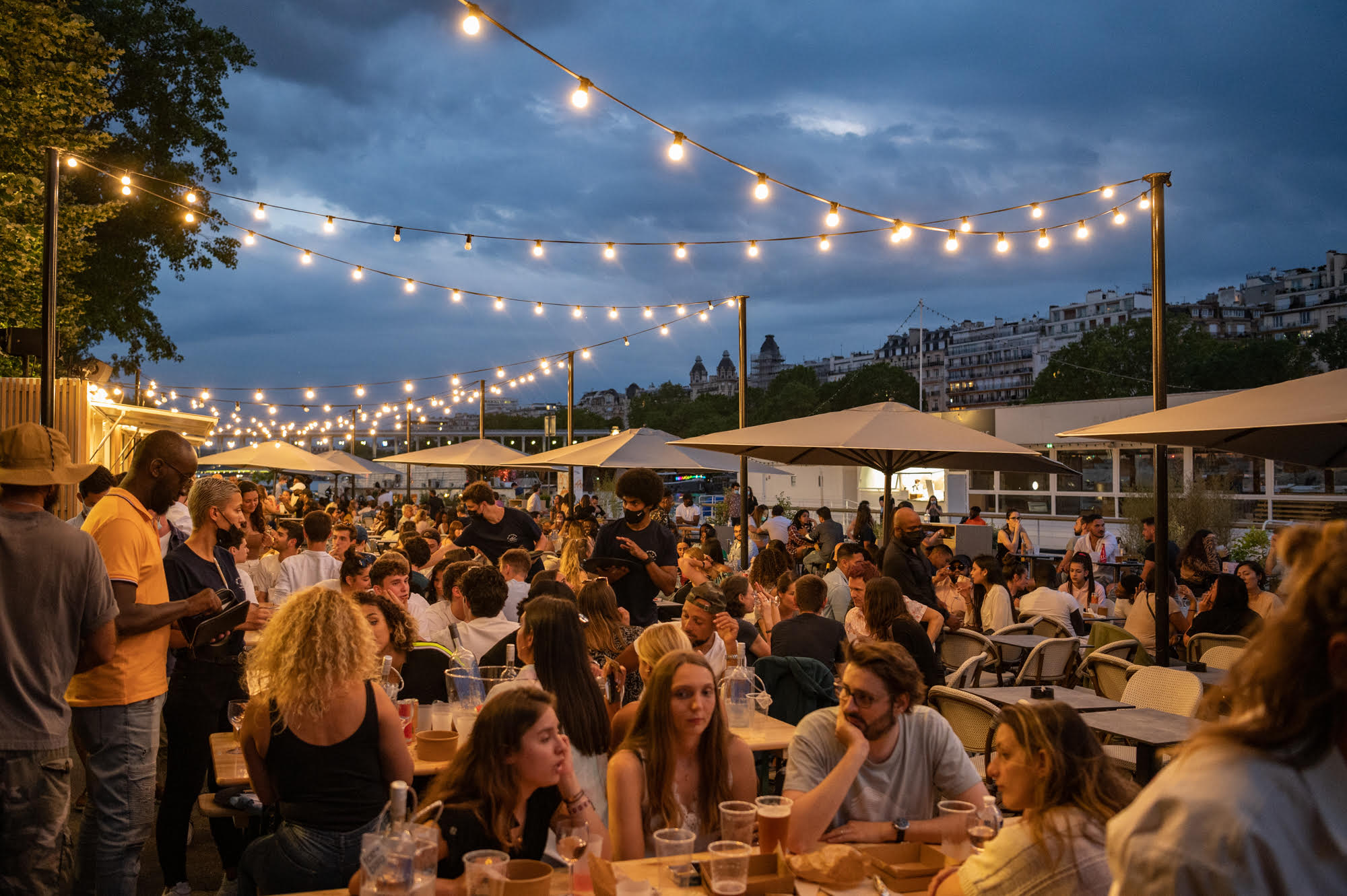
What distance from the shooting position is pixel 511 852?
2596 millimetres

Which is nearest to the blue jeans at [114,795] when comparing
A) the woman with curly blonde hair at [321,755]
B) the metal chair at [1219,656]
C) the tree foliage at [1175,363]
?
the woman with curly blonde hair at [321,755]

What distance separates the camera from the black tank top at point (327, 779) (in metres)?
2.88

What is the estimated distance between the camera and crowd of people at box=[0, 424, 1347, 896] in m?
1.07

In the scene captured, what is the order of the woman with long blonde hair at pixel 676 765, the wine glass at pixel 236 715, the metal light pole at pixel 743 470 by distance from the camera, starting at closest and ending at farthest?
the woman with long blonde hair at pixel 676 765
the wine glass at pixel 236 715
the metal light pole at pixel 743 470

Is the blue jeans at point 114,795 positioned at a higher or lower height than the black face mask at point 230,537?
lower

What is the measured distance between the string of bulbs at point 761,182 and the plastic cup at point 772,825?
17.6 feet

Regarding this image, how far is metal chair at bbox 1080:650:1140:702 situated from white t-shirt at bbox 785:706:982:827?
3557 mm

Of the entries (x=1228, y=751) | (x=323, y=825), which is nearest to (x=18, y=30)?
(x=323, y=825)

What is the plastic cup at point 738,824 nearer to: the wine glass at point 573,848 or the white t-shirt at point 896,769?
the wine glass at point 573,848

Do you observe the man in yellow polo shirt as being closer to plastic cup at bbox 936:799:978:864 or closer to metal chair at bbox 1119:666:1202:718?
plastic cup at bbox 936:799:978:864

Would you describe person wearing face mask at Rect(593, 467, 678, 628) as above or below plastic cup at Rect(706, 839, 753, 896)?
above

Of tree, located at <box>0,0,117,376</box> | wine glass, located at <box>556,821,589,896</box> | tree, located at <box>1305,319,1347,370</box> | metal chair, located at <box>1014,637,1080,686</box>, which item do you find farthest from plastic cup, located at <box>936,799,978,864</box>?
tree, located at <box>1305,319,1347,370</box>

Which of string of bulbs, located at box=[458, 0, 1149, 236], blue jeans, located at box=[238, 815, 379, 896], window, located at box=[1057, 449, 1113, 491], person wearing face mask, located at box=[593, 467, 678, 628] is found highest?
string of bulbs, located at box=[458, 0, 1149, 236]

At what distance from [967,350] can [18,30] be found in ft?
530
